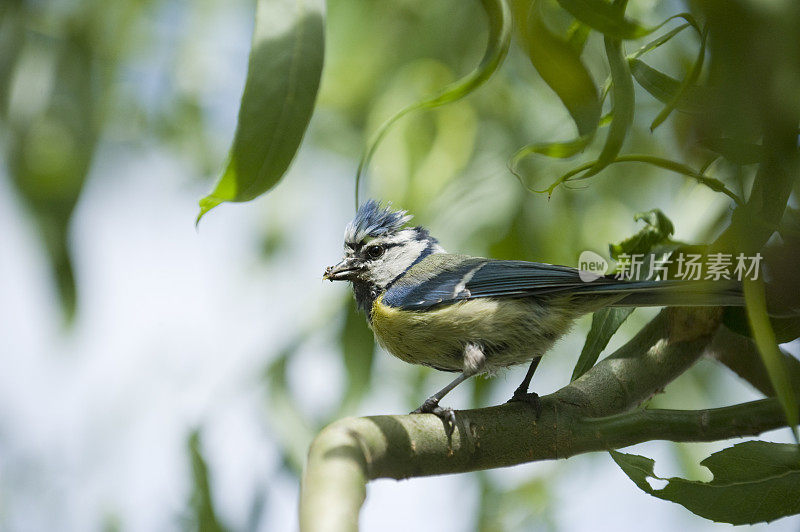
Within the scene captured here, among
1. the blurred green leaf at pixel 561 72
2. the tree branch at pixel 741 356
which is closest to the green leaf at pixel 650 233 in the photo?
the tree branch at pixel 741 356

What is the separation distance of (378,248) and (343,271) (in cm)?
15

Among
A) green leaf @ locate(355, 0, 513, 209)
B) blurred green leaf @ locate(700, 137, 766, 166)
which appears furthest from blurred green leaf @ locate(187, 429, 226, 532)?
blurred green leaf @ locate(700, 137, 766, 166)

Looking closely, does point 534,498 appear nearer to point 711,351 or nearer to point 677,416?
point 711,351

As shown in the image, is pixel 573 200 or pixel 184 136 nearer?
pixel 573 200

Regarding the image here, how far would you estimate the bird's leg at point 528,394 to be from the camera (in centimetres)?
123

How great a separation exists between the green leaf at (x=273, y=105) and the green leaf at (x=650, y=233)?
2.65 ft

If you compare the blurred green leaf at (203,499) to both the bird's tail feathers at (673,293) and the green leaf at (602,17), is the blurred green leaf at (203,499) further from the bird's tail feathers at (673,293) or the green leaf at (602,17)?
the green leaf at (602,17)

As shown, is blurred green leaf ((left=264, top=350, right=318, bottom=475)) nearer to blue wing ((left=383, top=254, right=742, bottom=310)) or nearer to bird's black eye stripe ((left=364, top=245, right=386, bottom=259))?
blue wing ((left=383, top=254, right=742, bottom=310))

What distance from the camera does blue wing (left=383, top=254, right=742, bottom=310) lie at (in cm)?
146

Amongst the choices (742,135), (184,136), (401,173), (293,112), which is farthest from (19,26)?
(742,135)

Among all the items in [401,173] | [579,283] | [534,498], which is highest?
[401,173]

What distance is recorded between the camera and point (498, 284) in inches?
71.3

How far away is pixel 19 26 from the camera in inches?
70.2

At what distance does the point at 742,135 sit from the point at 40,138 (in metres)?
1.66
